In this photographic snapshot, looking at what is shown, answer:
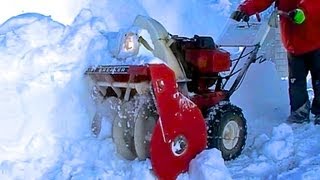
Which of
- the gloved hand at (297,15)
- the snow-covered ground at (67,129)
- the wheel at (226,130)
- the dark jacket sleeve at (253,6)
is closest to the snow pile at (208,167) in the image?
the snow-covered ground at (67,129)

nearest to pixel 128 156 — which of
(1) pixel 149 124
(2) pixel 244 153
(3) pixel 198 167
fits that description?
(1) pixel 149 124

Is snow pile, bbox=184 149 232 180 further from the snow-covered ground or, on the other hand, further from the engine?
the engine

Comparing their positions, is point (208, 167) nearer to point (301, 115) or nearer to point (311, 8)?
point (301, 115)

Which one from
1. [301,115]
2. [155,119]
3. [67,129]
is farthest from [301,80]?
[67,129]

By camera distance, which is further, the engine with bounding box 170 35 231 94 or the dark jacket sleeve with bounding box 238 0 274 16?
the dark jacket sleeve with bounding box 238 0 274 16

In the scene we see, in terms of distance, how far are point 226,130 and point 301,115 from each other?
1236 mm

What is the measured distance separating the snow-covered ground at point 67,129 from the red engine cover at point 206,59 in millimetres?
598

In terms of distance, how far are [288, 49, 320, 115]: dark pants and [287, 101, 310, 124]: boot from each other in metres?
0.03

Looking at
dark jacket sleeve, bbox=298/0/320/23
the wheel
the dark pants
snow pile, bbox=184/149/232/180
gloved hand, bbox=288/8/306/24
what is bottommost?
snow pile, bbox=184/149/232/180

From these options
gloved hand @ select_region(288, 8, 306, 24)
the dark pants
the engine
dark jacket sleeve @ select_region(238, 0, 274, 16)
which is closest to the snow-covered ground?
the dark pants

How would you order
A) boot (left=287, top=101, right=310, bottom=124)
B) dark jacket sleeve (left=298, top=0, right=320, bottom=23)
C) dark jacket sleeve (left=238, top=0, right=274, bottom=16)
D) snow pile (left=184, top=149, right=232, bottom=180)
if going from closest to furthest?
snow pile (left=184, top=149, right=232, bottom=180)
dark jacket sleeve (left=298, top=0, right=320, bottom=23)
dark jacket sleeve (left=238, top=0, right=274, bottom=16)
boot (left=287, top=101, right=310, bottom=124)

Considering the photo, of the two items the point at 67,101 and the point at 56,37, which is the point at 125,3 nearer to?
the point at 56,37

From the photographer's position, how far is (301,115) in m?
4.95

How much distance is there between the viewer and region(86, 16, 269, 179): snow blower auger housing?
11.4ft
